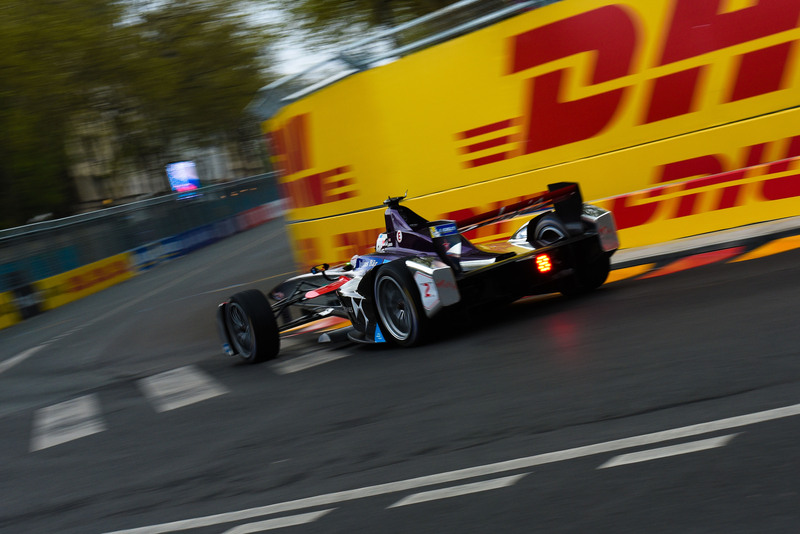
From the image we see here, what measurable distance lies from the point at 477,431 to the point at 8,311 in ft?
57.9

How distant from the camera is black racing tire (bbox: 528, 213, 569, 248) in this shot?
27.7 feet

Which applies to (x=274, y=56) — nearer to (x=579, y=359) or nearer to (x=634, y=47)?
(x=634, y=47)

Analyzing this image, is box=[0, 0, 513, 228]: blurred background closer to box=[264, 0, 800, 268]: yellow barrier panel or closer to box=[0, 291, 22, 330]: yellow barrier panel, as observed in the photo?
box=[0, 291, 22, 330]: yellow barrier panel

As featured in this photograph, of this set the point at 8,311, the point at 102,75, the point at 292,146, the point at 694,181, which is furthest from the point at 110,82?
the point at 694,181

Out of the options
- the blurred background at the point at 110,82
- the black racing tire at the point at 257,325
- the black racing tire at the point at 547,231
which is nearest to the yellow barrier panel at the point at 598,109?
the black racing tire at the point at 547,231

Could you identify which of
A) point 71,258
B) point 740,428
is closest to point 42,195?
point 71,258

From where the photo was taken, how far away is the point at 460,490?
4.17 metres

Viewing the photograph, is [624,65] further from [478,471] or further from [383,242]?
[478,471]

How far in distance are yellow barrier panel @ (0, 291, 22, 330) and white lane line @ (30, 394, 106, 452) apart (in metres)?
12.0

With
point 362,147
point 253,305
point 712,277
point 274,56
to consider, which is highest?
point 274,56

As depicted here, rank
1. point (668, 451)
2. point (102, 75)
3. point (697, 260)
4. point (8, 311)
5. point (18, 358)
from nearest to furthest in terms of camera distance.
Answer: point (668, 451) → point (697, 260) → point (18, 358) → point (8, 311) → point (102, 75)

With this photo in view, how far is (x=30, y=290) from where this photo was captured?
21.4 metres

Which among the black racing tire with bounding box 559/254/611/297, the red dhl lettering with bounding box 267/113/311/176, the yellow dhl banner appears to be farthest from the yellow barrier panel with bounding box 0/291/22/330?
the black racing tire with bounding box 559/254/611/297

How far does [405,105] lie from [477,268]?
5.46 metres
